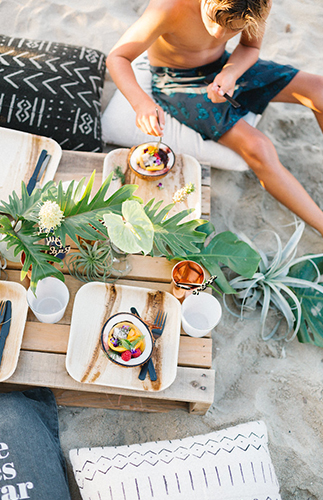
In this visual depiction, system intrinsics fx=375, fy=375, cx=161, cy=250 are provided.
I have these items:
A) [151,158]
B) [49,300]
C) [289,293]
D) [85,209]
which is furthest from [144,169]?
[289,293]

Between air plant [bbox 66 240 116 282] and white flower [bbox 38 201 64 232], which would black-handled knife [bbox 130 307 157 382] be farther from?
white flower [bbox 38 201 64 232]

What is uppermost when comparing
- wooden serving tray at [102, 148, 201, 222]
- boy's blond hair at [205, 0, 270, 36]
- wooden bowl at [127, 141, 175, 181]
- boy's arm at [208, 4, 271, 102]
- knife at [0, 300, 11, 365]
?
boy's blond hair at [205, 0, 270, 36]

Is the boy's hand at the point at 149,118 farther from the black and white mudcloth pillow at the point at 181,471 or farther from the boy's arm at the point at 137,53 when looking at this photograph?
the black and white mudcloth pillow at the point at 181,471

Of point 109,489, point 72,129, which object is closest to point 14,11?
point 72,129

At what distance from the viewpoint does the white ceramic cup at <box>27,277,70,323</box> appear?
1105 millimetres

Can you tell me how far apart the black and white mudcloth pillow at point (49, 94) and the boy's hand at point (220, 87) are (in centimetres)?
54

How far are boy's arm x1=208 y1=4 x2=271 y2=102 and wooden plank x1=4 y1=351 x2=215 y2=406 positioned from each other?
3.70 feet

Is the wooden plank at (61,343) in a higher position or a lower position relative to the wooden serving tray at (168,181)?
lower

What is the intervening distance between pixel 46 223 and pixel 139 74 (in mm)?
1444

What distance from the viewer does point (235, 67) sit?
166cm

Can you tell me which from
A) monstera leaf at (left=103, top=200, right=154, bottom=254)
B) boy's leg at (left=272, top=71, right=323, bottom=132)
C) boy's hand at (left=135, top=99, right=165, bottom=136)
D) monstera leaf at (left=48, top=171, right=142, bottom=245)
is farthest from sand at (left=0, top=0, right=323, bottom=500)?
monstera leaf at (left=103, top=200, right=154, bottom=254)

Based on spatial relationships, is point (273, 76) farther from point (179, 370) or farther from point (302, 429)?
point (302, 429)

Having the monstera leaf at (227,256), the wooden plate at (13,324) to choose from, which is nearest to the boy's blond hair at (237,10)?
the monstera leaf at (227,256)

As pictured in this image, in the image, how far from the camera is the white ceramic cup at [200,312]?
46.1 inches
